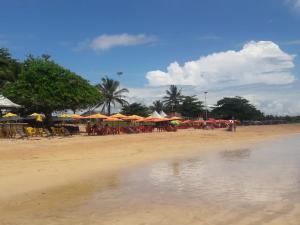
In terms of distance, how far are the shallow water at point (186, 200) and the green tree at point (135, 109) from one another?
203 ft

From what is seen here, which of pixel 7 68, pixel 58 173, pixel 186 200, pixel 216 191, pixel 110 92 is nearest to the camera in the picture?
pixel 186 200

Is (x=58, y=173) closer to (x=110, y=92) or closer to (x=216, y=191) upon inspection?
(x=216, y=191)

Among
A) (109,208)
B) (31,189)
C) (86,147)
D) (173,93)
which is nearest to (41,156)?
(86,147)

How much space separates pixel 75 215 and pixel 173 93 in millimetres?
89311

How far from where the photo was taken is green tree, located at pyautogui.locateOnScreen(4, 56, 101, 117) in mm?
37312

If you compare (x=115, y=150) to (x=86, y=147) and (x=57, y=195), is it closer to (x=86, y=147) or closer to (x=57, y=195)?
(x=86, y=147)

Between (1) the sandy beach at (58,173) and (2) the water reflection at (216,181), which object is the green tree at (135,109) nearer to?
(1) the sandy beach at (58,173)

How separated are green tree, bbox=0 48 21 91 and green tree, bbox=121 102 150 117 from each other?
105 feet

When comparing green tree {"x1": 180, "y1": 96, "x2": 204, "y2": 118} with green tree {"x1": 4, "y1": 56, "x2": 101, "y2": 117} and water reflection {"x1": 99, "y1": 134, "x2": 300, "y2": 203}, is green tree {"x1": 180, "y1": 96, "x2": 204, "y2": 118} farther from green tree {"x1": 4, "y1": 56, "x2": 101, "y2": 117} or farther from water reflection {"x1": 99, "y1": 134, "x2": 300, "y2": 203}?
water reflection {"x1": 99, "y1": 134, "x2": 300, "y2": 203}

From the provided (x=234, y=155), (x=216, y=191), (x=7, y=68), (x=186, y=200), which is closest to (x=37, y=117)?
(x=7, y=68)

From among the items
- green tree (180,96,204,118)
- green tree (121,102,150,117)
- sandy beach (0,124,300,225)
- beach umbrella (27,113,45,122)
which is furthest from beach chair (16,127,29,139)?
green tree (180,96,204,118)

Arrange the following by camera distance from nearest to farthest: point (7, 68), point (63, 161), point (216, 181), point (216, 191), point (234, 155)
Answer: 1. point (216, 191)
2. point (216, 181)
3. point (63, 161)
4. point (234, 155)
5. point (7, 68)

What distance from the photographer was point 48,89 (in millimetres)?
37594

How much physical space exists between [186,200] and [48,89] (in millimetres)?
28998
